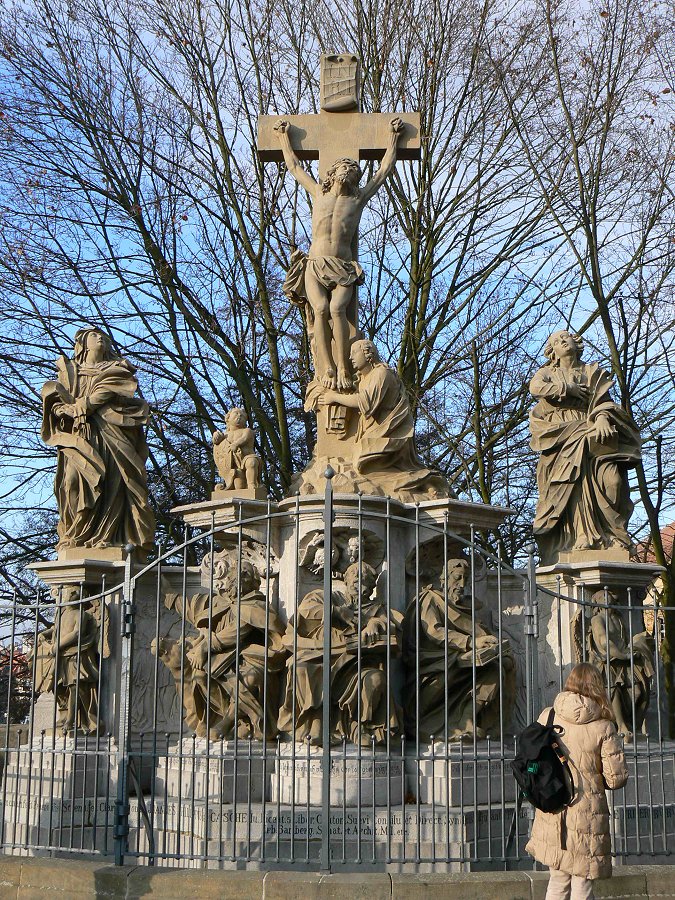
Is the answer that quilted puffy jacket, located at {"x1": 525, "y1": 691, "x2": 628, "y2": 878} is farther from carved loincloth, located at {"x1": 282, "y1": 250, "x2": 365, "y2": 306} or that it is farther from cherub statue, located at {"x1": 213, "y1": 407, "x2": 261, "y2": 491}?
carved loincloth, located at {"x1": 282, "y1": 250, "x2": 365, "y2": 306}

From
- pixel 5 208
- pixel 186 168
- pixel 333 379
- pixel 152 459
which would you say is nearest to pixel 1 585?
pixel 152 459

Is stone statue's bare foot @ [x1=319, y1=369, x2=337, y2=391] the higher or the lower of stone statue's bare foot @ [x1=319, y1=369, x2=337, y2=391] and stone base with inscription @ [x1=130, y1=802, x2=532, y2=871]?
the higher

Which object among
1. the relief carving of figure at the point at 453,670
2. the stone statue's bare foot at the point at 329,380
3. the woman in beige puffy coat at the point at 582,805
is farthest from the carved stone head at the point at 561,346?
the woman in beige puffy coat at the point at 582,805

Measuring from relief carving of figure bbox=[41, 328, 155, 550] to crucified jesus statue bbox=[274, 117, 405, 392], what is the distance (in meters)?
1.88

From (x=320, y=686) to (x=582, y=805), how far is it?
3.63m

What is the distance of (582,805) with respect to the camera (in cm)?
586

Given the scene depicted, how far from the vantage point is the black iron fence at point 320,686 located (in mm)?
8391

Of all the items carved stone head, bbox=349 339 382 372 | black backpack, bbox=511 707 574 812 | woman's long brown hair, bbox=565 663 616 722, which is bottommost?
black backpack, bbox=511 707 574 812

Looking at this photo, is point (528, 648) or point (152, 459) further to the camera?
point (152, 459)

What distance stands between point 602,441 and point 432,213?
862 centimetres

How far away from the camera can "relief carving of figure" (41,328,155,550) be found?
11.4 m

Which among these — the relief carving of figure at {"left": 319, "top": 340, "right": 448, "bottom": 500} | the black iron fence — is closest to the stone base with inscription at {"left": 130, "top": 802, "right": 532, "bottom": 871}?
the black iron fence

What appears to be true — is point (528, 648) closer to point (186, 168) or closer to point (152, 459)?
point (152, 459)

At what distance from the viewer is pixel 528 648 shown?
7.70m
